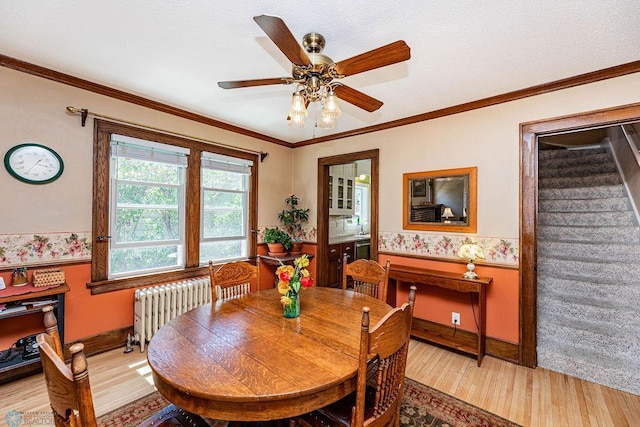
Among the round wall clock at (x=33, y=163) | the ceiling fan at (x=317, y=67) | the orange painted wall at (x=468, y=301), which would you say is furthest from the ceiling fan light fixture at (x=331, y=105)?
the round wall clock at (x=33, y=163)

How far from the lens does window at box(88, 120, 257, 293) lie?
272cm

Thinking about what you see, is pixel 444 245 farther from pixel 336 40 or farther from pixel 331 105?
pixel 336 40

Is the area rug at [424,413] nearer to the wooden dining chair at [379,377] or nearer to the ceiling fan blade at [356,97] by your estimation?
the wooden dining chair at [379,377]

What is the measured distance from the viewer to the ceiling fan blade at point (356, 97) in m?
1.86

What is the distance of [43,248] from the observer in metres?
2.39

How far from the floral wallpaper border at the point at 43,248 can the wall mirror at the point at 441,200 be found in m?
3.24

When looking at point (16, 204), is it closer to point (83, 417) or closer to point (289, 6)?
point (83, 417)

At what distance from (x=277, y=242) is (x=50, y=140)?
2535 mm

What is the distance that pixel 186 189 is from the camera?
3311mm

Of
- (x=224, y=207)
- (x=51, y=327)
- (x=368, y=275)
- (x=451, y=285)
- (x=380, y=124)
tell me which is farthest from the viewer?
(x=224, y=207)

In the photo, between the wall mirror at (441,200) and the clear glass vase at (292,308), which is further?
the wall mirror at (441,200)

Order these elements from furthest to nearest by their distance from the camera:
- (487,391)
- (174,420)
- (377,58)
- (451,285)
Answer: (451,285)
(487,391)
(377,58)
(174,420)

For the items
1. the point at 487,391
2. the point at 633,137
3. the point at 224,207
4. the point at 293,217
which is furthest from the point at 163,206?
the point at 633,137

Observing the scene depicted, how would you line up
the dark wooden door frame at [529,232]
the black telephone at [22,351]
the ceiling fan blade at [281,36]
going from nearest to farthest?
the ceiling fan blade at [281,36] → the black telephone at [22,351] → the dark wooden door frame at [529,232]
